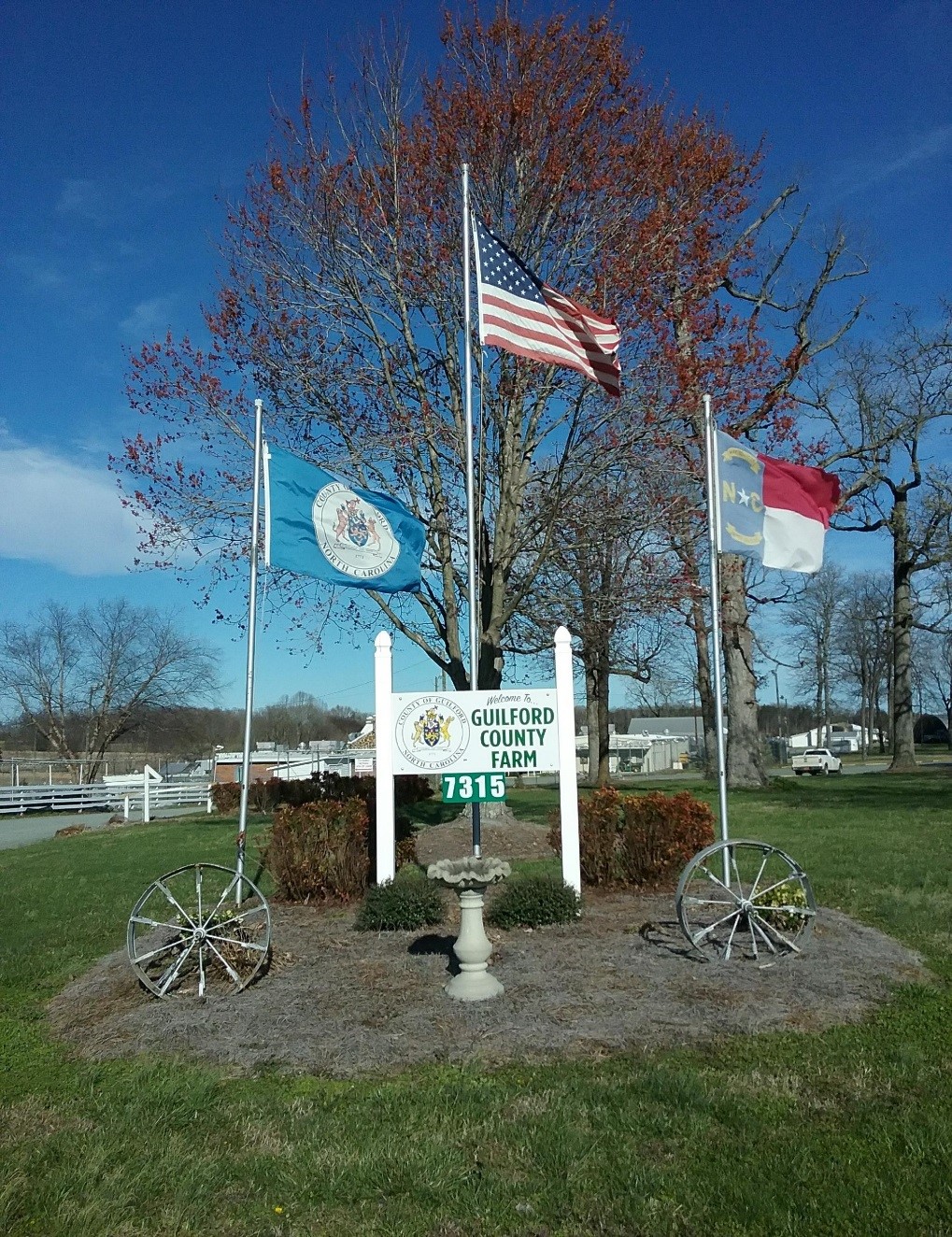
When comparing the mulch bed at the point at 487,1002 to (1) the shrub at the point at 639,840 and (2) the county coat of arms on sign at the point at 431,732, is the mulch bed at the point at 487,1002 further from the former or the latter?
(1) the shrub at the point at 639,840

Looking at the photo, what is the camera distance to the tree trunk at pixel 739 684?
22812mm

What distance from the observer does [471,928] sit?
606 cm

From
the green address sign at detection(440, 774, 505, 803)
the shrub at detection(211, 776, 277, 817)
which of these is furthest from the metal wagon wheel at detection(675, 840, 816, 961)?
the shrub at detection(211, 776, 277, 817)

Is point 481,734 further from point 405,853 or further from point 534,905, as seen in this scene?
point 405,853

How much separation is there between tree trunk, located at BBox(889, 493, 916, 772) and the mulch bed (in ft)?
92.5

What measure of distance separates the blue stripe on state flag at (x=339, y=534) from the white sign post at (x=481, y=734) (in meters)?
1.12

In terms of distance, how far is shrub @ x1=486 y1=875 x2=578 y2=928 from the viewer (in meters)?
7.81

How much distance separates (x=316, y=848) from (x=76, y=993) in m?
3.08

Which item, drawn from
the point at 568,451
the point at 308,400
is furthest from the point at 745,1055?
the point at 308,400

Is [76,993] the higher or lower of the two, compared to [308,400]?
lower

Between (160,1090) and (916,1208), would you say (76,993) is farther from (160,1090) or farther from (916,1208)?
(916,1208)

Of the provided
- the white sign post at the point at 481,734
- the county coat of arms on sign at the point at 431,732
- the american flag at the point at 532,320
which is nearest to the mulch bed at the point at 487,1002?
the white sign post at the point at 481,734

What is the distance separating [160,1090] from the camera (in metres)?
4.50

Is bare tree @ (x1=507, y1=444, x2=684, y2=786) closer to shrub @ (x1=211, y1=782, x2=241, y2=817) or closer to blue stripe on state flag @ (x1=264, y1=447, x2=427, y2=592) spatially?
blue stripe on state flag @ (x1=264, y1=447, x2=427, y2=592)
